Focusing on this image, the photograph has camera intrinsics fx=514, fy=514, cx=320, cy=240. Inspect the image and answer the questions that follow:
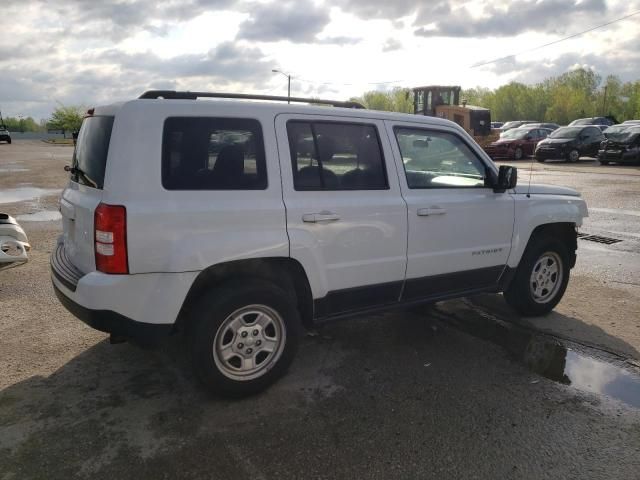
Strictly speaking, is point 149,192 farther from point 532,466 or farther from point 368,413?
point 532,466

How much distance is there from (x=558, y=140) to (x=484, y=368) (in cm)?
2319

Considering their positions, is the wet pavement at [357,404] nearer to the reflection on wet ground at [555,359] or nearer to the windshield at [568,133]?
the reflection on wet ground at [555,359]

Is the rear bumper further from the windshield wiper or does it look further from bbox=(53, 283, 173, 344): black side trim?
the windshield wiper

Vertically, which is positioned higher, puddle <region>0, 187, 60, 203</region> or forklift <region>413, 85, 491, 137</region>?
forklift <region>413, 85, 491, 137</region>

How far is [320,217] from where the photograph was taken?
346 centimetres

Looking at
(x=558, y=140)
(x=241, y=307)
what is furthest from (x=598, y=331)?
(x=558, y=140)

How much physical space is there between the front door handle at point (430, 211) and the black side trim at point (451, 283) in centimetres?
52

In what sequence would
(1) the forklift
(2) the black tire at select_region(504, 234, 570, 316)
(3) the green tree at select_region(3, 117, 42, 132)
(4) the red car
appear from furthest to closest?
(3) the green tree at select_region(3, 117, 42, 132)
(1) the forklift
(4) the red car
(2) the black tire at select_region(504, 234, 570, 316)

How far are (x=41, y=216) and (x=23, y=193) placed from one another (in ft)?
13.6

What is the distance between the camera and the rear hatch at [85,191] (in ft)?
10.1

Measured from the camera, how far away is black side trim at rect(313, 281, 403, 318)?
3.68 metres

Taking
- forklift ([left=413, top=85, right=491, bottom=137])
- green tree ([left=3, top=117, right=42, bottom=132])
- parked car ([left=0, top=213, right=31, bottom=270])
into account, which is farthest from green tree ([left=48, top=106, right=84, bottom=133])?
parked car ([left=0, top=213, right=31, bottom=270])

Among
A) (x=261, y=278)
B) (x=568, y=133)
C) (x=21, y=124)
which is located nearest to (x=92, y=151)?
(x=261, y=278)

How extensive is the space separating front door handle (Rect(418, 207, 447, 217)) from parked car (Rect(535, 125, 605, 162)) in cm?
2196
